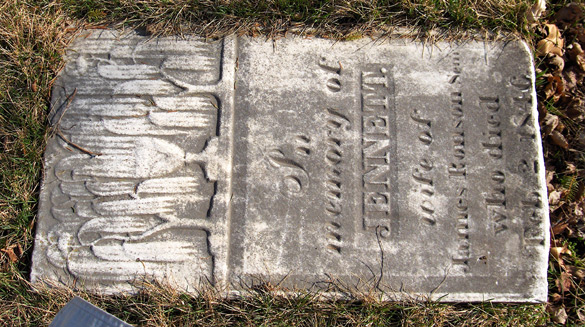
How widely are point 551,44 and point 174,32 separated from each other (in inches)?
88.9

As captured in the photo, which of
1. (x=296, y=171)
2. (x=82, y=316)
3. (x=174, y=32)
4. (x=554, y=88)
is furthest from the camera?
(x=554, y=88)

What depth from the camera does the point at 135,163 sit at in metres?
2.38

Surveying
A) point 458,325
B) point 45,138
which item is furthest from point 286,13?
point 458,325

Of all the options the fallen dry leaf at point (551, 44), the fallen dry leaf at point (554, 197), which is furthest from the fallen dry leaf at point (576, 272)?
the fallen dry leaf at point (551, 44)

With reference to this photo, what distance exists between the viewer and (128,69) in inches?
99.1

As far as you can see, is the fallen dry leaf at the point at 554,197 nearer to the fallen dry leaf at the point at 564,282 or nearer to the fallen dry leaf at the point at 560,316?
the fallen dry leaf at the point at 564,282

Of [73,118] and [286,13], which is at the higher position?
[286,13]

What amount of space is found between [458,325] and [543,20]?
6.49 feet

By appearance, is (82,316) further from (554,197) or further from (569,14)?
(569,14)

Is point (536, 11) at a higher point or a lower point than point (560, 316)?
higher

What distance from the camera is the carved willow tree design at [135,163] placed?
2.30 metres

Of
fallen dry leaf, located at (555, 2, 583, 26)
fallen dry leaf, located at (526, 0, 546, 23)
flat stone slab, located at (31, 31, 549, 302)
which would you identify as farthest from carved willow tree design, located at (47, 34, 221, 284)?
fallen dry leaf, located at (555, 2, 583, 26)

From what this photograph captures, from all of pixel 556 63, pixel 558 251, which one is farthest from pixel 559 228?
pixel 556 63

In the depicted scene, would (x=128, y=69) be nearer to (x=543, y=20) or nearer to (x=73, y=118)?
(x=73, y=118)
